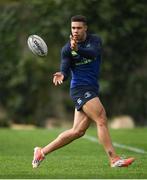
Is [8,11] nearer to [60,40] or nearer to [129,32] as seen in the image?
[60,40]

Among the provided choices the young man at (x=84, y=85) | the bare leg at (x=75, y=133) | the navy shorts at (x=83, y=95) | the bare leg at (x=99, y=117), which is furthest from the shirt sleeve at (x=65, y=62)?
the bare leg at (x=75, y=133)

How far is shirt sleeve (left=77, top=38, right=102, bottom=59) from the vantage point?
11758 millimetres

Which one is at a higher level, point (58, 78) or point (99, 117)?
point (58, 78)

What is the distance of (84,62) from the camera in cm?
1206

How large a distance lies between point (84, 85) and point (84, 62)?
13.4 inches

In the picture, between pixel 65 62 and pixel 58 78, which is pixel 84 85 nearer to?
pixel 65 62

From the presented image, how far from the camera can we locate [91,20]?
34.9m

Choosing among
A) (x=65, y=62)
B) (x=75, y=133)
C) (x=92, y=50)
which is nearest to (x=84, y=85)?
(x=65, y=62)

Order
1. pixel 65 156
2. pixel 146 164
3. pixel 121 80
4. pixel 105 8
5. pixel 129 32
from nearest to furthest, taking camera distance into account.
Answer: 1. pixel 146 164
2. pixel 65 156
3. pixel 105 8
4. pixel 129 32
5. pixel 121 80

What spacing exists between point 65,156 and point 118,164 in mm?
3321

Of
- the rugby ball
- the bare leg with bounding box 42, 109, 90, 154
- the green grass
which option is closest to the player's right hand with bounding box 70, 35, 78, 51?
the rugby ball

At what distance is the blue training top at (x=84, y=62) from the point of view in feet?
38.9

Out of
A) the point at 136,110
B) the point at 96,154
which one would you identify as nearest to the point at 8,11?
the point at 136,110

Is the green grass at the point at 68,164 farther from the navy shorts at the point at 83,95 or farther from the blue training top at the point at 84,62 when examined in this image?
the blue training top at the point at 84,62
